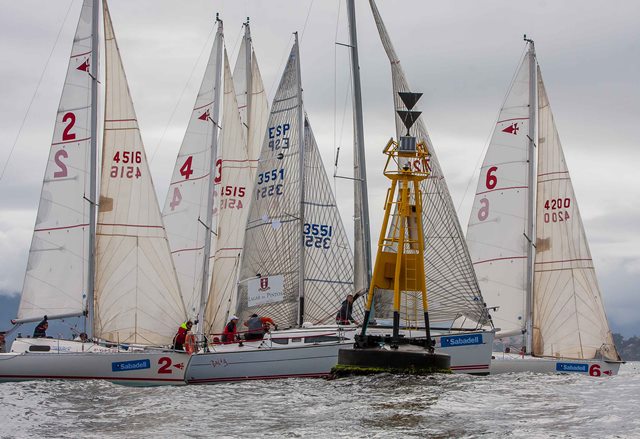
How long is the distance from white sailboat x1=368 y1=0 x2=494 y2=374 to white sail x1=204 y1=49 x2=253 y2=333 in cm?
985

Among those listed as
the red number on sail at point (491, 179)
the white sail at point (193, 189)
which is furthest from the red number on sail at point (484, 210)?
the white sail at point (193, 189)

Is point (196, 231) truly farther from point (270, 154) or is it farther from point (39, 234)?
point (39, 234)

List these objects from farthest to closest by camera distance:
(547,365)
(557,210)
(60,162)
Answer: (557,210)
(547,365)
(60,162)

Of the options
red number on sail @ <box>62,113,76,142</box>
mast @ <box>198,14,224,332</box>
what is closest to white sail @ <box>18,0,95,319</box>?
red number on sail @ <box>62,113,76,142</box>

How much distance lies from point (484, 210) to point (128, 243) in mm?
15677

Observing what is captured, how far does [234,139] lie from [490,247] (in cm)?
1128

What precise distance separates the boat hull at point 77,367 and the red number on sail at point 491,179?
1790 cm

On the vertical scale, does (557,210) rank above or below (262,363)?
above

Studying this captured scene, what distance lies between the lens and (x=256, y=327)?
35.8 m

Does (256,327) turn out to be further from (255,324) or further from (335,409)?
(335,409)

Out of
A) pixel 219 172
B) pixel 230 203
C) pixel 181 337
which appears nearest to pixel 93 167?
pixel 181 337

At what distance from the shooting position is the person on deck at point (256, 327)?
1390 inches

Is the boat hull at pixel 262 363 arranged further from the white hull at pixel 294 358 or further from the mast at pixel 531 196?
the mast at pixel 531 196

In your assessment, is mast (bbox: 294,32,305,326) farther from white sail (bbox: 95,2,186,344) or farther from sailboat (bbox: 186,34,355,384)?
white sail (bbox: 95,2,186,344)
